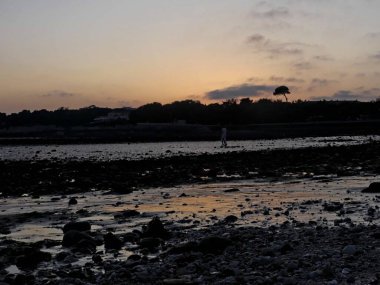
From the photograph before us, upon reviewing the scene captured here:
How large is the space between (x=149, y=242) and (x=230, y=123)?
478 feet

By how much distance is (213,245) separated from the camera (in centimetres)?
928

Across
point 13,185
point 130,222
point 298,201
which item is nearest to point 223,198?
point 298,201

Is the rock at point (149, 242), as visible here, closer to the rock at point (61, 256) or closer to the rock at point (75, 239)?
the rock at point (75, 239)

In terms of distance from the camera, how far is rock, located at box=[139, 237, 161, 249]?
32.8ft

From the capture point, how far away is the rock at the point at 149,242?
9.99 meters

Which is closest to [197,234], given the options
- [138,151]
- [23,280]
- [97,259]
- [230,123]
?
[97,259]

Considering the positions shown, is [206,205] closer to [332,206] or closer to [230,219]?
[230,219]

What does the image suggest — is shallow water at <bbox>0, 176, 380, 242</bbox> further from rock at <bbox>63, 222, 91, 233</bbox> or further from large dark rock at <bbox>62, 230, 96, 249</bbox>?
large dark rock at <bbox>62, 230, 96, 249</bbox>

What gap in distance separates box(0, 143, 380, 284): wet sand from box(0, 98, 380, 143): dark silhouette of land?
87433mm

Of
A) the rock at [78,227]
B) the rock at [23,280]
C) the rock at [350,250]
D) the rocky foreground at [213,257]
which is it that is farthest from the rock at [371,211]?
the rock at [23,280]

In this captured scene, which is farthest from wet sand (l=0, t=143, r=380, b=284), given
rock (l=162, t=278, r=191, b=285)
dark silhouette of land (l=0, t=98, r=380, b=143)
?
dark silhouette of land (l=0, t=98, r=380, b=143)

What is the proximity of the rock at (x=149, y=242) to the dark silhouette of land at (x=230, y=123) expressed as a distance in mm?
95836

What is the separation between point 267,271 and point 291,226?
148 inches

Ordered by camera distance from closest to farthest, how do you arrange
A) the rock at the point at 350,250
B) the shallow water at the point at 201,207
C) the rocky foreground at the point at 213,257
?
the rocky foreground at the point at 213,257
the rock at the point at 350,250
the shallow water at the point at 201,207
